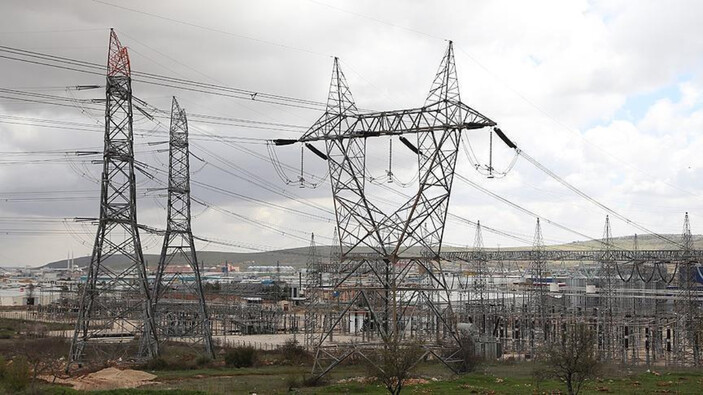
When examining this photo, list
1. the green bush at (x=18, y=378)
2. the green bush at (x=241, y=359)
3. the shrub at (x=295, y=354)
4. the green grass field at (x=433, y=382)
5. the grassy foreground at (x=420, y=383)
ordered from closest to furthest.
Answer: the green bush at (x=18, y=378), the grassy foreground at (x=420, y=383), the green grass field at (x=433, y=382), the green bush at (x=241, y=359), the shrub at (x=295, y=354)

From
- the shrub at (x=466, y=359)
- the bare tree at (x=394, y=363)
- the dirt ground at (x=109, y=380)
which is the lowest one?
the dirt ground at (x=109, y=380)

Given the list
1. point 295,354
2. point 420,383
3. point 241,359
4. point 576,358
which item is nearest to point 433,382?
point 420,383

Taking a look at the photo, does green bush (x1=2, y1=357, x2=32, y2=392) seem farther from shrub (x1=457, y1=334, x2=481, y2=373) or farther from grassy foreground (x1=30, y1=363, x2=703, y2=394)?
shrub (x1=457, y1=334, x2=481, y2=373)

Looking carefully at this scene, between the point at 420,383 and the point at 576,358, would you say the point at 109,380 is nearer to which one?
the point at 420,383

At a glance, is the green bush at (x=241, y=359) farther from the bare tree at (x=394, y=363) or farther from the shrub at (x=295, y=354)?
the bare tree at (x=394, y=363)

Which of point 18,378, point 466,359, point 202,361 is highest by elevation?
point 18,378

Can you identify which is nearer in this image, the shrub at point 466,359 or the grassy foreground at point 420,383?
the grassy foreground at point 420,383

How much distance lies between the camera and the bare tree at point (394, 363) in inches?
959

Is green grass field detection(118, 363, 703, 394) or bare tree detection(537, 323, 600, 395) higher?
bare tree detection(537, 323, 600, 395)

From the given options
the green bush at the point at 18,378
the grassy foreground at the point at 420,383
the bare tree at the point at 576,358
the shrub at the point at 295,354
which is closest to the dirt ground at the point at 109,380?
the grassy foreground at the point at 420,383

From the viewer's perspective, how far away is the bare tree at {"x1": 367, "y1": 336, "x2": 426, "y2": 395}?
959 inches

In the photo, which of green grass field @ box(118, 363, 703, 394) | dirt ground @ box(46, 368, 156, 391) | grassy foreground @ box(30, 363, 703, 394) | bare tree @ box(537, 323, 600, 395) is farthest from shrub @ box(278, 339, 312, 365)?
bare tree @ box(537, 323, 600, 395)

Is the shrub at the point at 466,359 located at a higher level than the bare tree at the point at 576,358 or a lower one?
lower

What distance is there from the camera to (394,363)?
2439 centimetres
